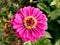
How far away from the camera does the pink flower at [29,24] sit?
57.9 inches

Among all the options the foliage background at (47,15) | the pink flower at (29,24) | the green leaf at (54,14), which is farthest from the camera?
the green leaf at (54,14)

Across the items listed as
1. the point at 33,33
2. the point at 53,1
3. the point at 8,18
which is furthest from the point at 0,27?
the point at 33,33

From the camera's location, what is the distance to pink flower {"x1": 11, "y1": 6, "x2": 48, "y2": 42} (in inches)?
57.9

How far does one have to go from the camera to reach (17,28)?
1476 millimetres

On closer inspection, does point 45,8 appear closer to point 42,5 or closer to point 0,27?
point 42,5

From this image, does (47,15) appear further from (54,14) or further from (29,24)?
(29,24)

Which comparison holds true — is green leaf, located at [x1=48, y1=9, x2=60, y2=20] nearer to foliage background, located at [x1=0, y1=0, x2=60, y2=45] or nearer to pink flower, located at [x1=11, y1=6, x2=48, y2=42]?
foliage background, located at [x1=0, y1=0, x2=60, y2=45]

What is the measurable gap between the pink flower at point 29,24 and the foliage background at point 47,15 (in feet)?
1.23

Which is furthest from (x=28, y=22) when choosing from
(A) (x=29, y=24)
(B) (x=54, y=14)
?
(B) (x=54, y=14)

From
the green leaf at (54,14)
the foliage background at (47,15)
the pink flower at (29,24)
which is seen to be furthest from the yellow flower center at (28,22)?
the green leaf at (54,14)

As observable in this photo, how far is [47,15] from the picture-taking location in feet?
7.10

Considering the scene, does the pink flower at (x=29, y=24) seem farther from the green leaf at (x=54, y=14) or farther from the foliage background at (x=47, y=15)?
the green leaf at (x=54, y=14)

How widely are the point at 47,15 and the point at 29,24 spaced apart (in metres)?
0.69

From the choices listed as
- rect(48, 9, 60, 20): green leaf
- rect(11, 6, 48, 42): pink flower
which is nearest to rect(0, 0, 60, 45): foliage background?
rect(48, 9, 60, 20): green leaf
